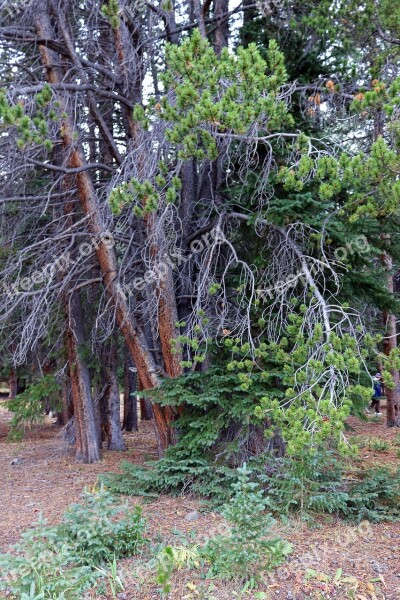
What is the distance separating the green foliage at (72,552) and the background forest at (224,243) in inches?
0.8

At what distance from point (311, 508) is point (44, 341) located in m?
5.92

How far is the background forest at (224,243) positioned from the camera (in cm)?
434

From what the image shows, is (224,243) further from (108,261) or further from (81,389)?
(81,389)

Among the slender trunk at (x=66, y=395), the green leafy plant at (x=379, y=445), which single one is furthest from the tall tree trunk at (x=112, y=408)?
the green leafy plant at (x=379, y=445)

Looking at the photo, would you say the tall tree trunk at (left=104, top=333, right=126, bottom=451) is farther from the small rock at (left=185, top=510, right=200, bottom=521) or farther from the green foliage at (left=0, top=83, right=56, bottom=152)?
the green foliage at (left=0, top=83, right=56, bottom=152)

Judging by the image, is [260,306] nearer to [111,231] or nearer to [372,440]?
[111,231]

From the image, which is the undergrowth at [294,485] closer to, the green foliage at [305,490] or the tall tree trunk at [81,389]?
the green foliage at [305,490]

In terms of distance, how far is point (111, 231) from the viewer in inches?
283

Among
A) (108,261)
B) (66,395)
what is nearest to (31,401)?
(66,395)

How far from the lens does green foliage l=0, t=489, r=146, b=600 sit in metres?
3.68

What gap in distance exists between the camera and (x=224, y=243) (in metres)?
6.95

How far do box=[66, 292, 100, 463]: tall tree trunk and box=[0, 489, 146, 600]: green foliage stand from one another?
14.4 ft

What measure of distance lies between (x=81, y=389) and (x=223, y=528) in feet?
14.8

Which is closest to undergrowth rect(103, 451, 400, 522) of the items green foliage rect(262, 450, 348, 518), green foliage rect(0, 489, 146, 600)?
green foliage rect(262, 450, 348, 518)
